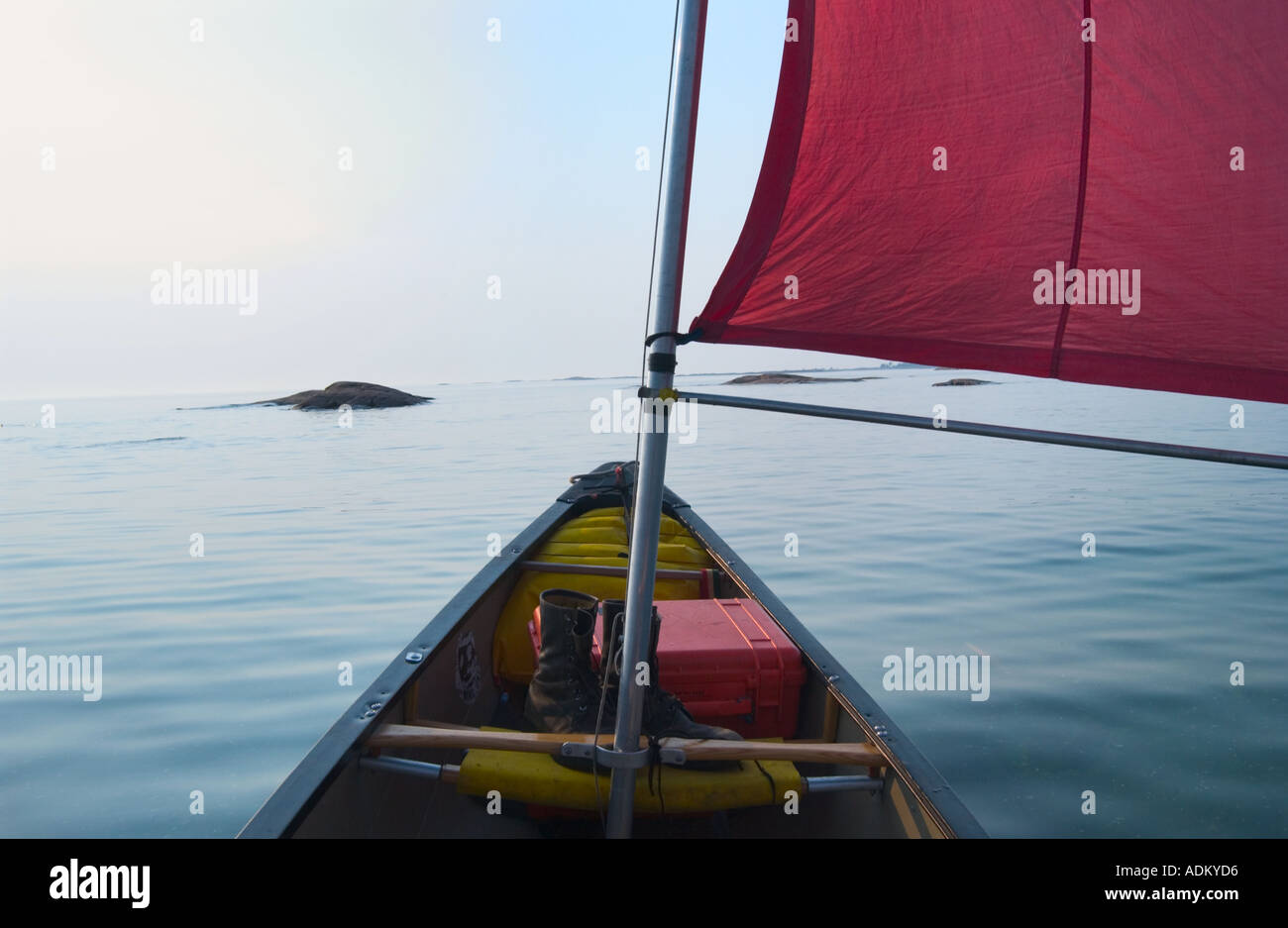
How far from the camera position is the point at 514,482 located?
20250 mm

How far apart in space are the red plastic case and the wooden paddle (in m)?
0.76

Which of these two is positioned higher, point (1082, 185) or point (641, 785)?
point (1082, 185)

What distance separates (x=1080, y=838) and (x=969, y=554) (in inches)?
269

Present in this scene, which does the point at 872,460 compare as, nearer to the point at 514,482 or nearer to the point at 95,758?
the point at 514,482

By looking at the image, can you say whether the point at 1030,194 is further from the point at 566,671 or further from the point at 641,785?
the point at 566,671

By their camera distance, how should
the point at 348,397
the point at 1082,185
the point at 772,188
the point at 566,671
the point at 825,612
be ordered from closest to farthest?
the point at 1082,185
the point at 772,188
the point at 566,671
the point at 825,612
the point at 348,397

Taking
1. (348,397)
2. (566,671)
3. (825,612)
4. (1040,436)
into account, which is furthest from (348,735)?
(348,397)

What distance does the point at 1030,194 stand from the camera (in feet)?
7.74

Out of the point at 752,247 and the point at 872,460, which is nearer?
the point at 752,247

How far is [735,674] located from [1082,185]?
2.71 m

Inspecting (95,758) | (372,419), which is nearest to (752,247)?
(95,758)

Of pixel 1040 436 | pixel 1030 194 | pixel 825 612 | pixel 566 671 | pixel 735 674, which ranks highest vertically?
pixel 1030 194

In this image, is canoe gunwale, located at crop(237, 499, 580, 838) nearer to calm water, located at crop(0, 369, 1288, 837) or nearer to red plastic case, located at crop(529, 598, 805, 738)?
red plastic case, located at crop(529, 598, 805, 738)
